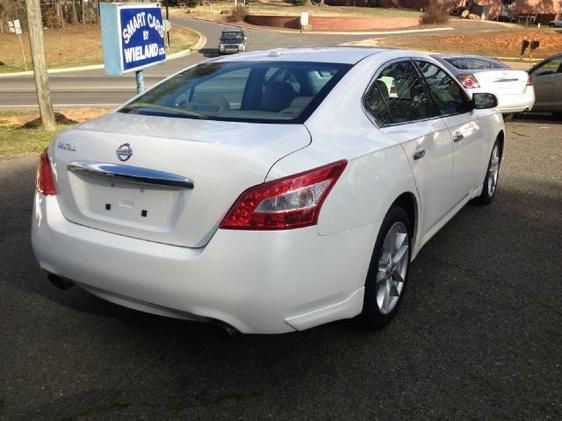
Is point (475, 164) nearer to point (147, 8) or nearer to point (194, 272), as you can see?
point (194, 272)

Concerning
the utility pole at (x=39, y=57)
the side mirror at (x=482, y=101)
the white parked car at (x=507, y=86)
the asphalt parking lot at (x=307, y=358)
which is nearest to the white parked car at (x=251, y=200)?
the asphalt parking lot at (x=307, y=358)

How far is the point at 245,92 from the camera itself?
3.56 metres

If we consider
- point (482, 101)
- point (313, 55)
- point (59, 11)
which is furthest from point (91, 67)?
point (313, 55)

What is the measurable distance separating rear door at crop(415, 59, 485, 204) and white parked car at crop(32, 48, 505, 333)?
0.63 meters

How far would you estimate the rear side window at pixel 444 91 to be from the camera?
13.3ft

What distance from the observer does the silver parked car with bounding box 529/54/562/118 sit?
11656mm

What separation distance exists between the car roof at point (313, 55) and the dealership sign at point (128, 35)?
3.29 metres

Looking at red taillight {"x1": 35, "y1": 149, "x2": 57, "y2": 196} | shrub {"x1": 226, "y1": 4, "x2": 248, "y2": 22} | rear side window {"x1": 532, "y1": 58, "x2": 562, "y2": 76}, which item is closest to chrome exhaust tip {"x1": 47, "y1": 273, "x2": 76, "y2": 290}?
red taillight {"x1": 35, "y1": 149, "x2": 57, "y2": 196}

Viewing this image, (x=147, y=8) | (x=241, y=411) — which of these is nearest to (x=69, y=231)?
(x=241, y=411)

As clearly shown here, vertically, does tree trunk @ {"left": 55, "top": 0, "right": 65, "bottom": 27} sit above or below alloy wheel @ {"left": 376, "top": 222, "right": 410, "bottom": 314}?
below

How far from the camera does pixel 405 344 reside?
311 cm

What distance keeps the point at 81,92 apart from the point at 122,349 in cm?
1786

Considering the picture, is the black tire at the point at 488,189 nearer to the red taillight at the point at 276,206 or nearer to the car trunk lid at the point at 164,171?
the car trunk lid at the point at 164,171

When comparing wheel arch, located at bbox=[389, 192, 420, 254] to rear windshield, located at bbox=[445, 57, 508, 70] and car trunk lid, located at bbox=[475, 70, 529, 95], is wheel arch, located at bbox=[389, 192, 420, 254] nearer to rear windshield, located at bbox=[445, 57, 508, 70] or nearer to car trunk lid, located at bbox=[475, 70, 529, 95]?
car trunk lid, located at bbox=[475, 70, 529, 95]
